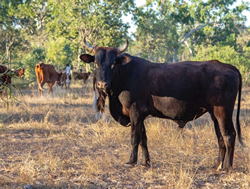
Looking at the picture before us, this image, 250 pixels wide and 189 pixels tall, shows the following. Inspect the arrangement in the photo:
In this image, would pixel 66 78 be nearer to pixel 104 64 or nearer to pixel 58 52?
pixel 58 52

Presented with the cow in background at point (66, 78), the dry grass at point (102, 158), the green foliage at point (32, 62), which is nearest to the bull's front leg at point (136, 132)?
the dry grass at point (102, 158)

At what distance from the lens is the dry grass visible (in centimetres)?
424

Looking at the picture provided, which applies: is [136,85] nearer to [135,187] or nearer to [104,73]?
[104,73]

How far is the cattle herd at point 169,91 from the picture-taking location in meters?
4.77

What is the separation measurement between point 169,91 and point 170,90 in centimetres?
2

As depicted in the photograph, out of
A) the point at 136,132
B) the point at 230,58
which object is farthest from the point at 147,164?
the point at 230,58

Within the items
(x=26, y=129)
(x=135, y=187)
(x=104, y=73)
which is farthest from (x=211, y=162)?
(x=26, y=129)

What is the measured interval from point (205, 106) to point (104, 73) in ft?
5.55

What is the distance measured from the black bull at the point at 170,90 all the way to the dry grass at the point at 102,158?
0.41 meters

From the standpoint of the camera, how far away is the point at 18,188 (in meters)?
3.91

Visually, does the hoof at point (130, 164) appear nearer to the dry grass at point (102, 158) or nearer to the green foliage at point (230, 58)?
the dry grass at point (102, 158)

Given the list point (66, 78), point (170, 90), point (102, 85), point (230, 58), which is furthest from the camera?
point (230, 58)

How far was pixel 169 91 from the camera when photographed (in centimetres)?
490

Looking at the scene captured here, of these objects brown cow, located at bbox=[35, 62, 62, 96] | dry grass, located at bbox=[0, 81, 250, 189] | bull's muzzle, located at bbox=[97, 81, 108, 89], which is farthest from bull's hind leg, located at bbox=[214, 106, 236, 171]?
brown cow, located at bbox=[35, 62, 62, 96]
